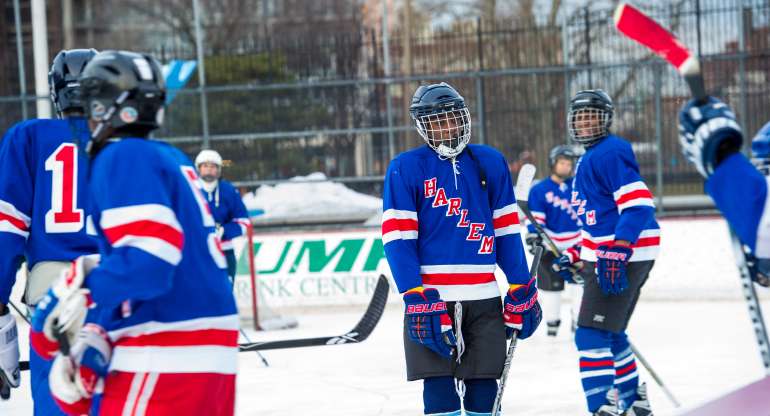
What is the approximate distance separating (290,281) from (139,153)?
8009 mm

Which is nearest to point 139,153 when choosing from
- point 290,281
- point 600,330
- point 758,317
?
point 758,317

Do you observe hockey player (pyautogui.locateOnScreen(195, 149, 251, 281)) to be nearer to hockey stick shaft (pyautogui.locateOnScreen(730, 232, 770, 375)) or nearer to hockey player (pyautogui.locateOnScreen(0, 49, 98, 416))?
hockey player (pyautogui.locateOnScreen(0, 49, 98, 416))

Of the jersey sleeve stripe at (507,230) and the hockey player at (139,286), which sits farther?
the jersey sleeve stripe at (507,230)

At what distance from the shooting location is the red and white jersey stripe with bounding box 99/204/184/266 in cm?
230

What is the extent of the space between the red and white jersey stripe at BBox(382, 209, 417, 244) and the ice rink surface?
1226 millimetres

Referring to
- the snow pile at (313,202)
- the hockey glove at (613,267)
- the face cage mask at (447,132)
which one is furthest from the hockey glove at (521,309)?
the snow pile at (313,202)

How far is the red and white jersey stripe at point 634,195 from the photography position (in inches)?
184

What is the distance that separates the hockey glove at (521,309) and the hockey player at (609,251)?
0.95 meters

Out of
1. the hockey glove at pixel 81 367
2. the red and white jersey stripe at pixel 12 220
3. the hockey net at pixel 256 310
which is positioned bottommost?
the hockey net at pixel 256 310

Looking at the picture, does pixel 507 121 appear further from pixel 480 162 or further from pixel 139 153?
pixel 139 153

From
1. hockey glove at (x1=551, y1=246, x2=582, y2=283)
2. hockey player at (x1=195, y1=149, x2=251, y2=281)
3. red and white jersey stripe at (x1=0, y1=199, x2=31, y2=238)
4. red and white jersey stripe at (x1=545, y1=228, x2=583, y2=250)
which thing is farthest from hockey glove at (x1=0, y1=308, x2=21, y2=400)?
red and white jersey stripe at (x1=545, y1=228, x2=583, y2=250)

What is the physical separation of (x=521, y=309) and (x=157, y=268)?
1.78 m

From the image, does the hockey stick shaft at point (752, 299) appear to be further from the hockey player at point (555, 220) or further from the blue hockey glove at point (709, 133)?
the hockey player at point (555, 220)

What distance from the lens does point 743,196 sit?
7.32ft
